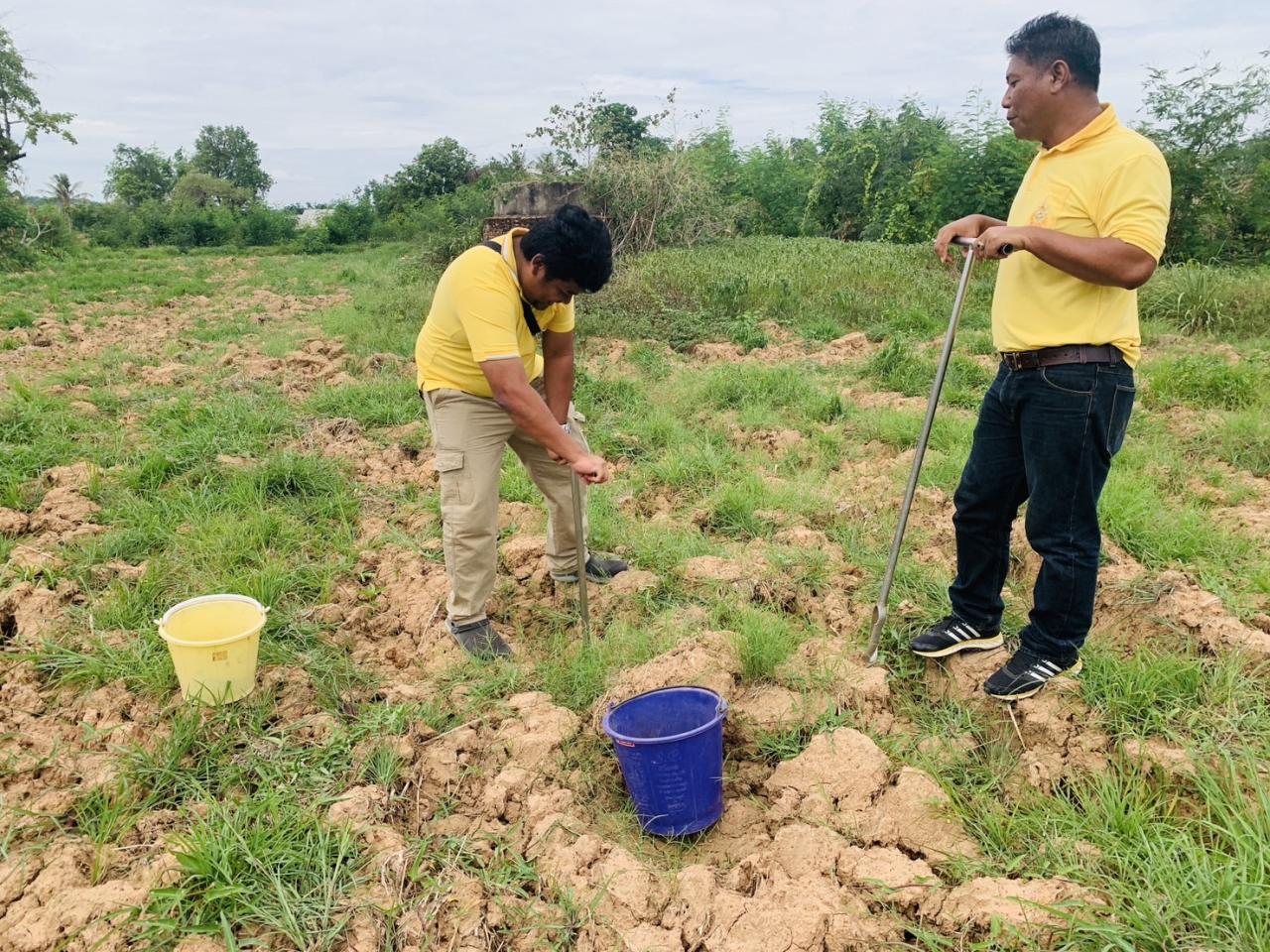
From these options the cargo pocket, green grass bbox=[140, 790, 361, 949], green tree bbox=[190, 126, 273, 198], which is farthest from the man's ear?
green tree bbox=[190, 126, 273, 198]

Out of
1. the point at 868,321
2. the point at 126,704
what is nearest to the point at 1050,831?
the point at 126,704

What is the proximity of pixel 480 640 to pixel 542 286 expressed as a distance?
4.43ft

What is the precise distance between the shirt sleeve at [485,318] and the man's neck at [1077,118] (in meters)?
1.73

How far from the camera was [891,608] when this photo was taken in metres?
3.20

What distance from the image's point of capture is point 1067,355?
2.27 metres

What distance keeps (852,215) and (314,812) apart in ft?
51.3

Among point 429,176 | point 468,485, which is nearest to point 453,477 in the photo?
point 468,485

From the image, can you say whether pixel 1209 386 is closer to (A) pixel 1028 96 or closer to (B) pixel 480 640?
(A) pixel 1028 96

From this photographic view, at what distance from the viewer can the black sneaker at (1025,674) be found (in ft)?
8.39

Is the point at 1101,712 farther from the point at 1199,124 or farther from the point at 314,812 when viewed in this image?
the point at 1199,124

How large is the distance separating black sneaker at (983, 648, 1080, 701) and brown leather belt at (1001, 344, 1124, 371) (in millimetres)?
913

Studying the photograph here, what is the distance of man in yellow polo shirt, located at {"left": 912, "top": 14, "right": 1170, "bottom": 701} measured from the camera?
2117 mm

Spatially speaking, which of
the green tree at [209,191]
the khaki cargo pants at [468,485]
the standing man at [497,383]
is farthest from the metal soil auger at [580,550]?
the green tree at [209,191]

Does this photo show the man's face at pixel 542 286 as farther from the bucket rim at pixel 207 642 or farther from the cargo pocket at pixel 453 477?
the bucket rim at pixel 207 642
